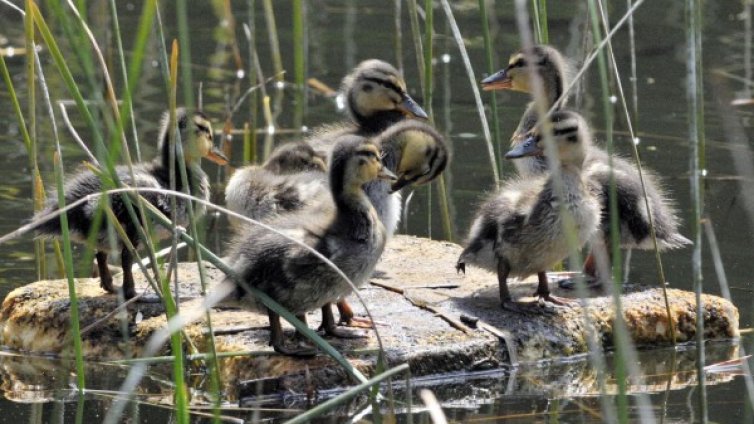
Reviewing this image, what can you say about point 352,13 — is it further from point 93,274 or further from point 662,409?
point 662,409

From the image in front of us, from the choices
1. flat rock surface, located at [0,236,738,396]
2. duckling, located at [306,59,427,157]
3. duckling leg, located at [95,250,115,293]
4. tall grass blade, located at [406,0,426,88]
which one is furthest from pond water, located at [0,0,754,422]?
duckling leg, located at [95,250,115,293]

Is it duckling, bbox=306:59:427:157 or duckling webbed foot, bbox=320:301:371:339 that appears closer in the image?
duckling webbed foot, bbox=320:301:371:339

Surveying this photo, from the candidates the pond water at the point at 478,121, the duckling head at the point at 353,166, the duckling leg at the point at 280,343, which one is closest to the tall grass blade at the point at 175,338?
the duckling leg at the point at 280,343

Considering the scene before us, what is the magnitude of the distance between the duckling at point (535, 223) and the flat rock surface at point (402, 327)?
19cm

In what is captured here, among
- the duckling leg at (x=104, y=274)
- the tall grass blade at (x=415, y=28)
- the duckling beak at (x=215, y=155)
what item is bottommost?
the duckling leg at (x=104, y=274)

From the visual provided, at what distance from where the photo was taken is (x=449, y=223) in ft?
24.4

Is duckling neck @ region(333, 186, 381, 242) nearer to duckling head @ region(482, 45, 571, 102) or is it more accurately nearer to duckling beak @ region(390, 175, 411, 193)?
duckling beak @ region(390, 175, 411, 193)

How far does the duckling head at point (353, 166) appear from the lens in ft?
17.2

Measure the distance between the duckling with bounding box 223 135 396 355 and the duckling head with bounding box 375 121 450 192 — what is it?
0.76m

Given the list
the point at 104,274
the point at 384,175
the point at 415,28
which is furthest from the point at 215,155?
the point at 384,175

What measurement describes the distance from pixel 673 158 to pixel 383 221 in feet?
10.5

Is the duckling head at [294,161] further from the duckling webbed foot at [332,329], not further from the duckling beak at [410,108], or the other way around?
the duckling webbed foot at [332,329]

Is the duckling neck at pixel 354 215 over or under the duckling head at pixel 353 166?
under

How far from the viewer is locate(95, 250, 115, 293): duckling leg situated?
6.00m
